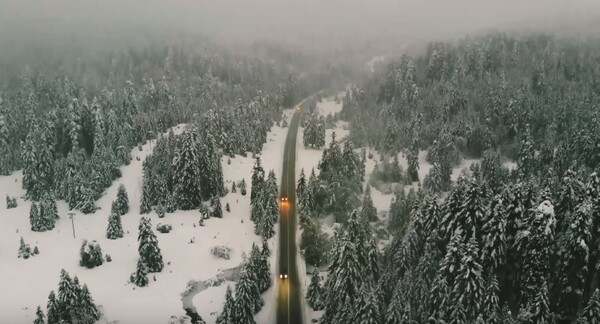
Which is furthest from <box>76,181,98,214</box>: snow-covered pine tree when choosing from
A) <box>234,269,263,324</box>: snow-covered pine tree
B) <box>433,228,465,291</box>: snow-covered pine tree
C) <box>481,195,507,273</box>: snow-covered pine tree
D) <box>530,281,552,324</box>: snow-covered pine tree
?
<box>530,281,552,324</box>: snow-covered pine tree

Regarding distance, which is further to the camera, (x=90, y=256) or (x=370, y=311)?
(x=90, y=256)

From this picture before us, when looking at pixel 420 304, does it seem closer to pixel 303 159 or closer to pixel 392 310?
pixel 392 310

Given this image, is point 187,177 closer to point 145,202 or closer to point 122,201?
point 145,202

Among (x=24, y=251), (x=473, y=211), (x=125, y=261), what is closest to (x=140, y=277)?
(x=125, y=261)

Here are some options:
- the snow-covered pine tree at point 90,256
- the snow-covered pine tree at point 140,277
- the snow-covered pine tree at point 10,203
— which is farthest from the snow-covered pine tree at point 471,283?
the snow-covered pine tree at point 10,203

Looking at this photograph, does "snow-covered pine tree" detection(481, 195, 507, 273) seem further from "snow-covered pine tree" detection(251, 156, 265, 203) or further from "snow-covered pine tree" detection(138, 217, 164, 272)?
"snow-covered pine tree" detection(251, 156, 265, 203)

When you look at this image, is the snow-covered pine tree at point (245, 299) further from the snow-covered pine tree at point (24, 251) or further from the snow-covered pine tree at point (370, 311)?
the snow-covered pine tree at point (24, 251)
